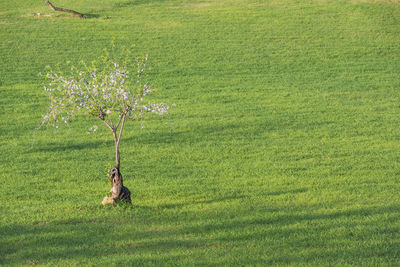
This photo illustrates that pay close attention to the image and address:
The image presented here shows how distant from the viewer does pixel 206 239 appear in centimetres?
954

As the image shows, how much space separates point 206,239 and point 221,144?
8.30 m

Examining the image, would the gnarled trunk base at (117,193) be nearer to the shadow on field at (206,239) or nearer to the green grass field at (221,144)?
the green grass field at (221,144)

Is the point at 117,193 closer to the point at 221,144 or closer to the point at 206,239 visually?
the point at 206,239

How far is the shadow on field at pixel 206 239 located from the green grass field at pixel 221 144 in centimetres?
4

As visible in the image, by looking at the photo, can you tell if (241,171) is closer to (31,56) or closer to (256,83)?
(256,83)

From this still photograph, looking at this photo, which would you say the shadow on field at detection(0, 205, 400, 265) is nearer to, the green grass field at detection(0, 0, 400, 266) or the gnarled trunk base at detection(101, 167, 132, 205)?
the green grass field at detection(0, 0, 400, 266)

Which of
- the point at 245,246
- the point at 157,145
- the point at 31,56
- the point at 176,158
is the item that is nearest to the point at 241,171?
the point at 176,158

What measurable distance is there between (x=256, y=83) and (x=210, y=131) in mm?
7141

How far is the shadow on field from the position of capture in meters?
8.71

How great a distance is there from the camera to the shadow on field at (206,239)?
871 cm

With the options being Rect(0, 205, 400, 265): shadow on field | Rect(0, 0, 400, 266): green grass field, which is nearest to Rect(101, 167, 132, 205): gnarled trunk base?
Rect(0, 0, 400, 266): green grass field

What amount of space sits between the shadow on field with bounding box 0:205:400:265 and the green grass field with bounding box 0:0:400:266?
0.04 m

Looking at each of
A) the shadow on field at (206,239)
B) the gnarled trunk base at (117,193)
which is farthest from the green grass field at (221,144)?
the gnarled trunk base at (117,193)

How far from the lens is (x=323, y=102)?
22.4 meters
